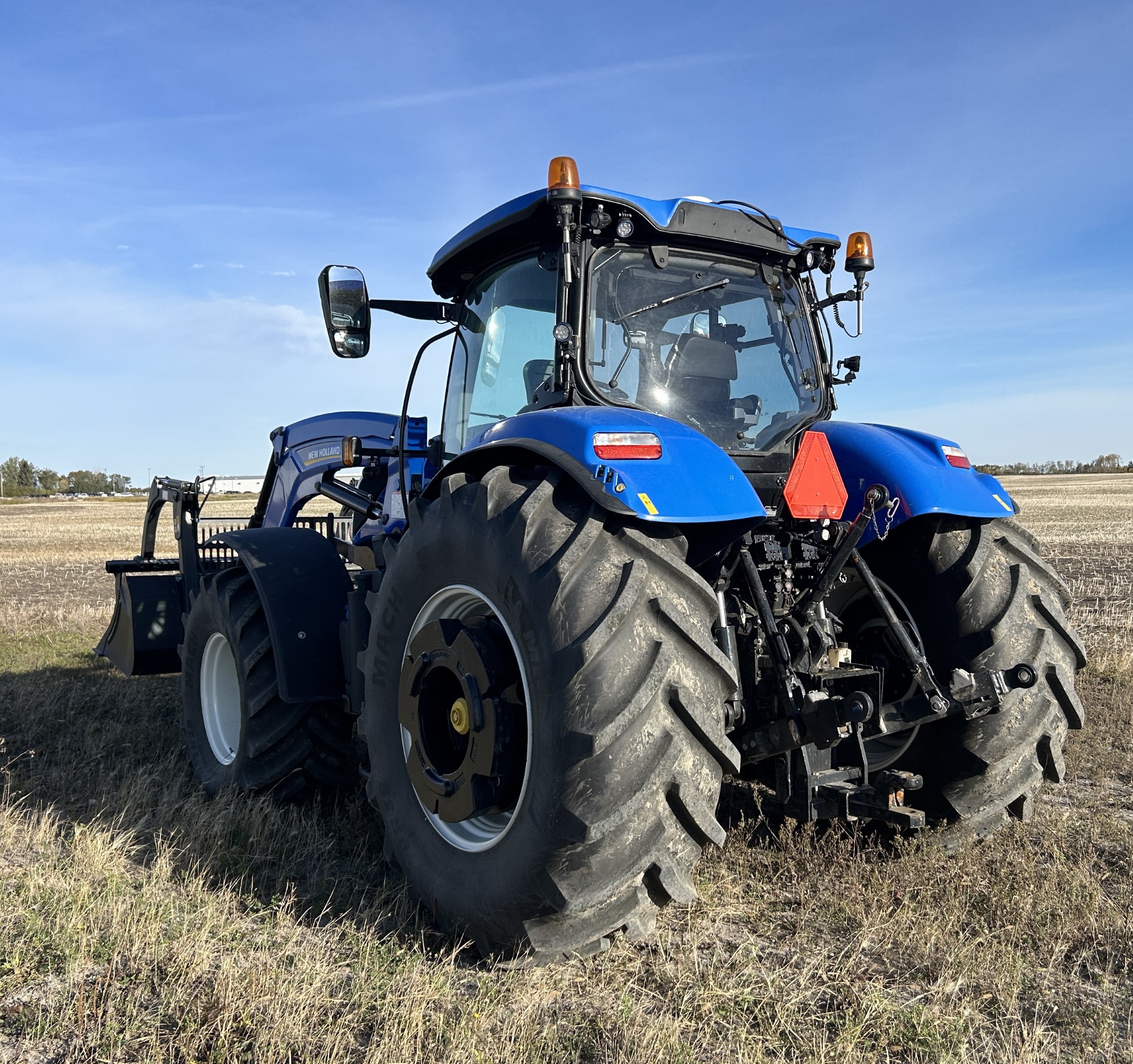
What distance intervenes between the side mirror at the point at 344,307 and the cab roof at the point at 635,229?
41cm

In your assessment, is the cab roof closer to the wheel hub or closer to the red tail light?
the red tail light

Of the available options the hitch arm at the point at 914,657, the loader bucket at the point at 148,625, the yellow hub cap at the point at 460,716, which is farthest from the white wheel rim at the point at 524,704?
the loader bucket at the point at 148,625

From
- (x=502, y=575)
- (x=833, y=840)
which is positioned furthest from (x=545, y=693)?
(x=833, y=840)

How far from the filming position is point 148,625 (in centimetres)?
581

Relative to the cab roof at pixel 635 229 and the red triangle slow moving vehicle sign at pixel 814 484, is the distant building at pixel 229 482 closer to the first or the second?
the cab roof at pixel 635 229

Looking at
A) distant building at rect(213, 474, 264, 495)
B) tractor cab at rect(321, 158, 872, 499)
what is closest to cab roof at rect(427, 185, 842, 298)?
tractor cab at rect(321, 158, 872, 499)

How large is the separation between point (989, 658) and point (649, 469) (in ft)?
5.13

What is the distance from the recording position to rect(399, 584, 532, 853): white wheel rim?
2.79m

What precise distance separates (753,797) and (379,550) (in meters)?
2.02

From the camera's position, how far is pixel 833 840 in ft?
11.8

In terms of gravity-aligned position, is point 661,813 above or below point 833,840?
above

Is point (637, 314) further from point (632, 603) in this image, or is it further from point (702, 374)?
point (632, 603)

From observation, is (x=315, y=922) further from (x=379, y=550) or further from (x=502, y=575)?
(x=379, y=550)

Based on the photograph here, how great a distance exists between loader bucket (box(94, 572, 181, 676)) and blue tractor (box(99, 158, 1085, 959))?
47.1 inches
